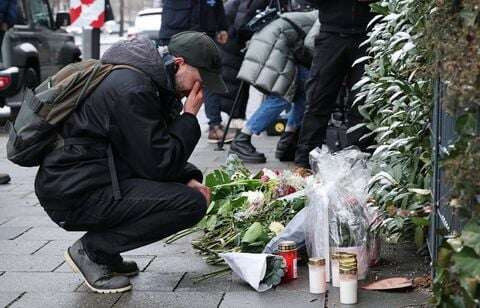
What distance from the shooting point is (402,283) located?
4633 mm

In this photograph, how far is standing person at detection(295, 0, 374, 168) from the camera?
704cm

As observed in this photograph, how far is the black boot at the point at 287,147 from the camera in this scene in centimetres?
865

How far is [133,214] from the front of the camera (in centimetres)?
463

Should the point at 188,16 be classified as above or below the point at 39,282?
above

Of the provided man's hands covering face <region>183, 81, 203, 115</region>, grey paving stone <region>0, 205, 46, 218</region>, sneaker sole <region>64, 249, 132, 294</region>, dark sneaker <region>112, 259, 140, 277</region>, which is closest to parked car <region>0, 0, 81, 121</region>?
grey paving stone <region>0, 205, 46, 218</region>

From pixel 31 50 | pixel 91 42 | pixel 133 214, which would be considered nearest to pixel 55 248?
pixel 133 214

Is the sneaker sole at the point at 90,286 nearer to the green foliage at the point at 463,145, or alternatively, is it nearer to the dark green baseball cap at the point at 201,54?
the dark green baseball cap at the point at 201,54

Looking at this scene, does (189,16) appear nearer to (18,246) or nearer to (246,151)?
(246,151)

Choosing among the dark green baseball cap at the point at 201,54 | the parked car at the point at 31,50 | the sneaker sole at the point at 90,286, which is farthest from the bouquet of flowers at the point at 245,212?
the parked car at the point at 31,50

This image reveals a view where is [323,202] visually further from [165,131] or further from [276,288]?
[165,131]

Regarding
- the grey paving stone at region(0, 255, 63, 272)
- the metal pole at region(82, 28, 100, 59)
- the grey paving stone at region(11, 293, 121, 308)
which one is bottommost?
the metal pole at region(82, 28, 100, 59)

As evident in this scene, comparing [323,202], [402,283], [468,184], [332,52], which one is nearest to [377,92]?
[323,202]

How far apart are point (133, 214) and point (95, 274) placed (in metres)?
0.39

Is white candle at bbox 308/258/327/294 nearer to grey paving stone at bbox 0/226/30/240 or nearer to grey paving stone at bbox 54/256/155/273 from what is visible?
grey paving stone at bbox 54/256/155/273
